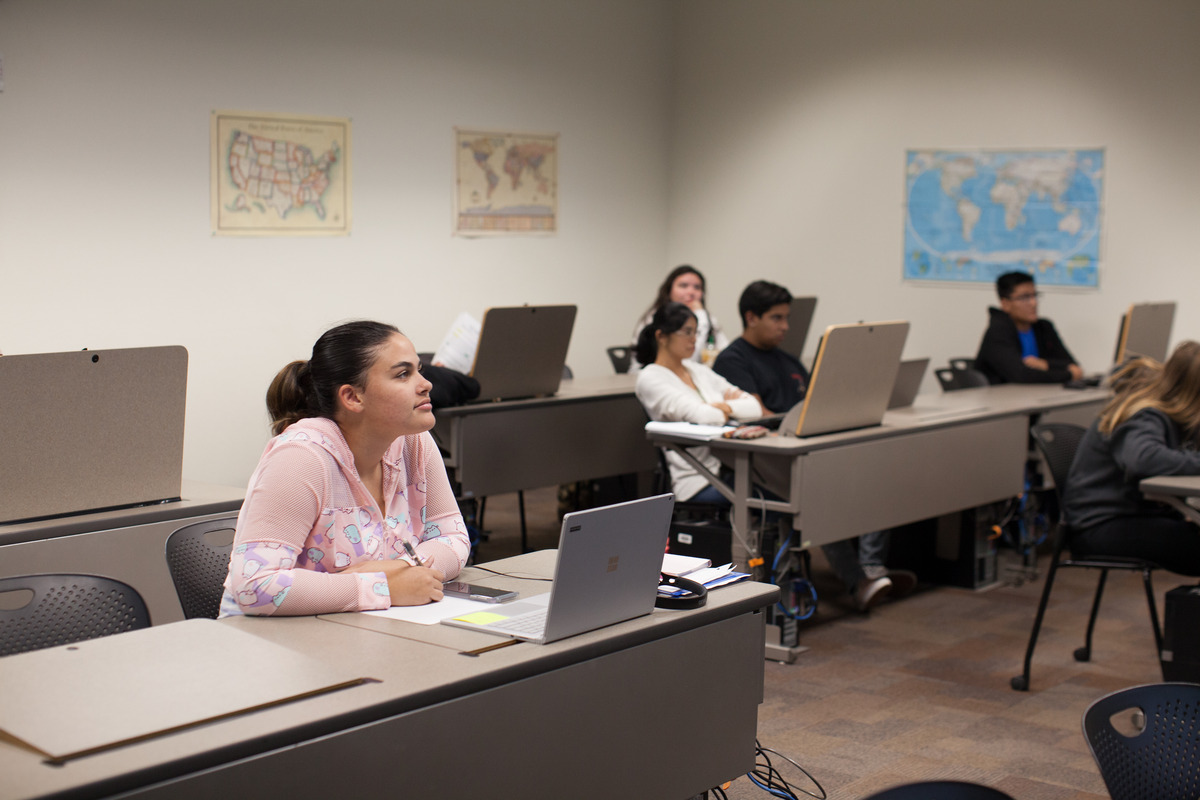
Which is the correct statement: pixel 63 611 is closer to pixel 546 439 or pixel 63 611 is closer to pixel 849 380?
pixel 849 380

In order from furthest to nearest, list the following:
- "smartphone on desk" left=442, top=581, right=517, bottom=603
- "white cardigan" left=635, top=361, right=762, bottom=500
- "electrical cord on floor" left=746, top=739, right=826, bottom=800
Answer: "white cardigan" left=635, top=361, right=762, bottom=500 < "electrical cord on floor" left=746, top=739, right=826, bottom=800 < "smartphone on desk" left=442, top=581, right=517, bottom=603

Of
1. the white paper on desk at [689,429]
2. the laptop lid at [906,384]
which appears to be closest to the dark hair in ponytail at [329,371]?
the white paper on desk at [689,429]

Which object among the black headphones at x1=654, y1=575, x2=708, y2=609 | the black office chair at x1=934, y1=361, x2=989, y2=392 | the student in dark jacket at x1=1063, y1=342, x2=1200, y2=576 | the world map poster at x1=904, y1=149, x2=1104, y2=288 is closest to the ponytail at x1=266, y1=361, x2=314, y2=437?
the black headphones at x1=654, y1=575, x2=708, y2=609

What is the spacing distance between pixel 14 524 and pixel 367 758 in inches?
59.4

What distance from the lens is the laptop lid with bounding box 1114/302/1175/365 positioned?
18.4 feet

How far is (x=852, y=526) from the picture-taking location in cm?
411

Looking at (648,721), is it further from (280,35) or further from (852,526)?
(280,35)

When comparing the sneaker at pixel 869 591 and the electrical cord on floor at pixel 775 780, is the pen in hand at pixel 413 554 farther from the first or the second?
the sneaker at pixel 869 591

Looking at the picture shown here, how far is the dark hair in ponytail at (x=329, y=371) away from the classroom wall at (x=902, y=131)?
5.39 m

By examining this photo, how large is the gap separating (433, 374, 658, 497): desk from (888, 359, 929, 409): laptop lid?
1.15m

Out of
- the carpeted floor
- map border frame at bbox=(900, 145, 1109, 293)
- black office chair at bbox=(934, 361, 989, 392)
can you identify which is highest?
map border frame at bbox=(900, 145, 1109, 293)

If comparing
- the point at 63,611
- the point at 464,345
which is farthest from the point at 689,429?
the point at 63,611

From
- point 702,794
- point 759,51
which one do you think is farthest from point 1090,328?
point 702,794

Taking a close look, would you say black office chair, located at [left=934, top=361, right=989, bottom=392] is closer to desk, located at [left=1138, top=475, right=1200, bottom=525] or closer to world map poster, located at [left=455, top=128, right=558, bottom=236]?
desk, located at [left=1138, top=475, right=1200, bottom=525]
